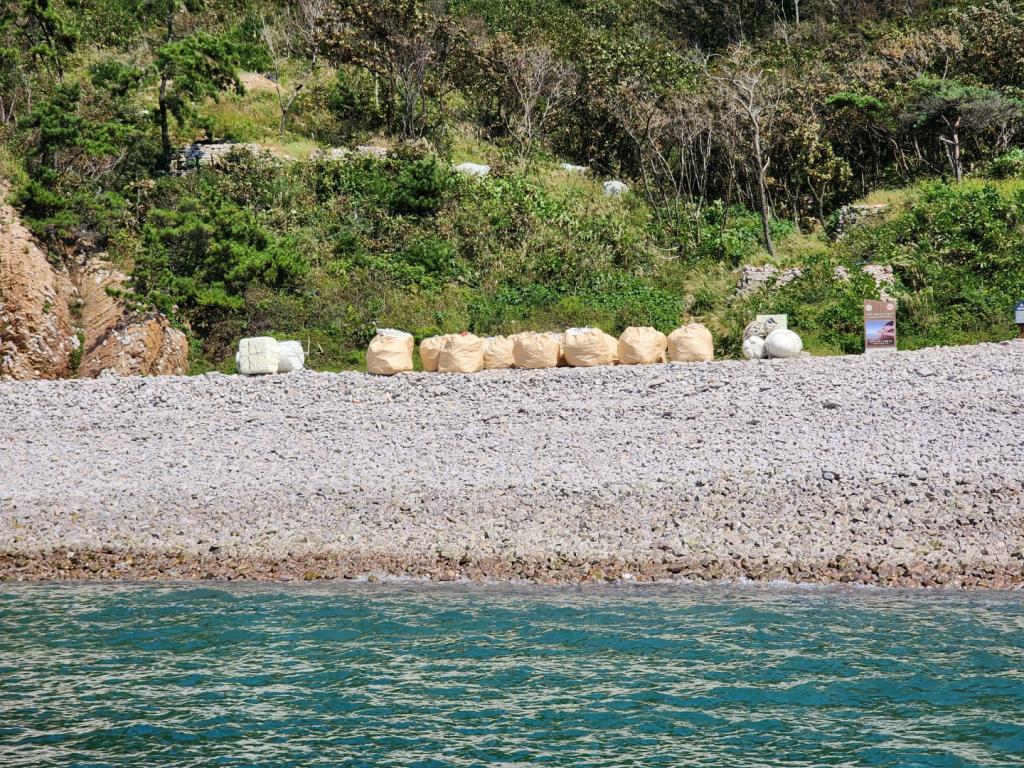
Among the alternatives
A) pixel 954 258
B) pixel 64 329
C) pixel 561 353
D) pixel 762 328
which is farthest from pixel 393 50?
pixel 762 328

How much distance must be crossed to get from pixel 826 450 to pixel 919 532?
1574 mm

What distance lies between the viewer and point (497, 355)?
1443 centimetres

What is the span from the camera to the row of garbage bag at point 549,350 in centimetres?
1411

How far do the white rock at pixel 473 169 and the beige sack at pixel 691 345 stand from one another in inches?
481

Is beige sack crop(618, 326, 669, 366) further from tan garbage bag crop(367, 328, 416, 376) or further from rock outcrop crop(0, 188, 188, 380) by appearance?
rock outcrop crop(0, 188, 188, 380)

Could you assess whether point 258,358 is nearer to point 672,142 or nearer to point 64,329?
point 64,329

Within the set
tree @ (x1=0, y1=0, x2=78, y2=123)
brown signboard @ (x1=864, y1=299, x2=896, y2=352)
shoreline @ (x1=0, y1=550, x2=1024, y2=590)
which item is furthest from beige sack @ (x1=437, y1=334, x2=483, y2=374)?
tree @ (x1=0, y1=0, x2=78, y2=123)

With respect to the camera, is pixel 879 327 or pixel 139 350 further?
pixel 139 350

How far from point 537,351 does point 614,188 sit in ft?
42.4

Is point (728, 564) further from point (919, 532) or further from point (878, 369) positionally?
point (878, 369)

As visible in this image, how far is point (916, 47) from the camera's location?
1104 inches

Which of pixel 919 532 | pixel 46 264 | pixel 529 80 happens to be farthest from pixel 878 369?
pixel 529 80

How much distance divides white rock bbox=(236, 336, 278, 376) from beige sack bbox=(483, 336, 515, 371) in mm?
2857

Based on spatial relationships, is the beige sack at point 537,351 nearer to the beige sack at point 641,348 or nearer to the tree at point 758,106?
the beige sack at point 641,348
